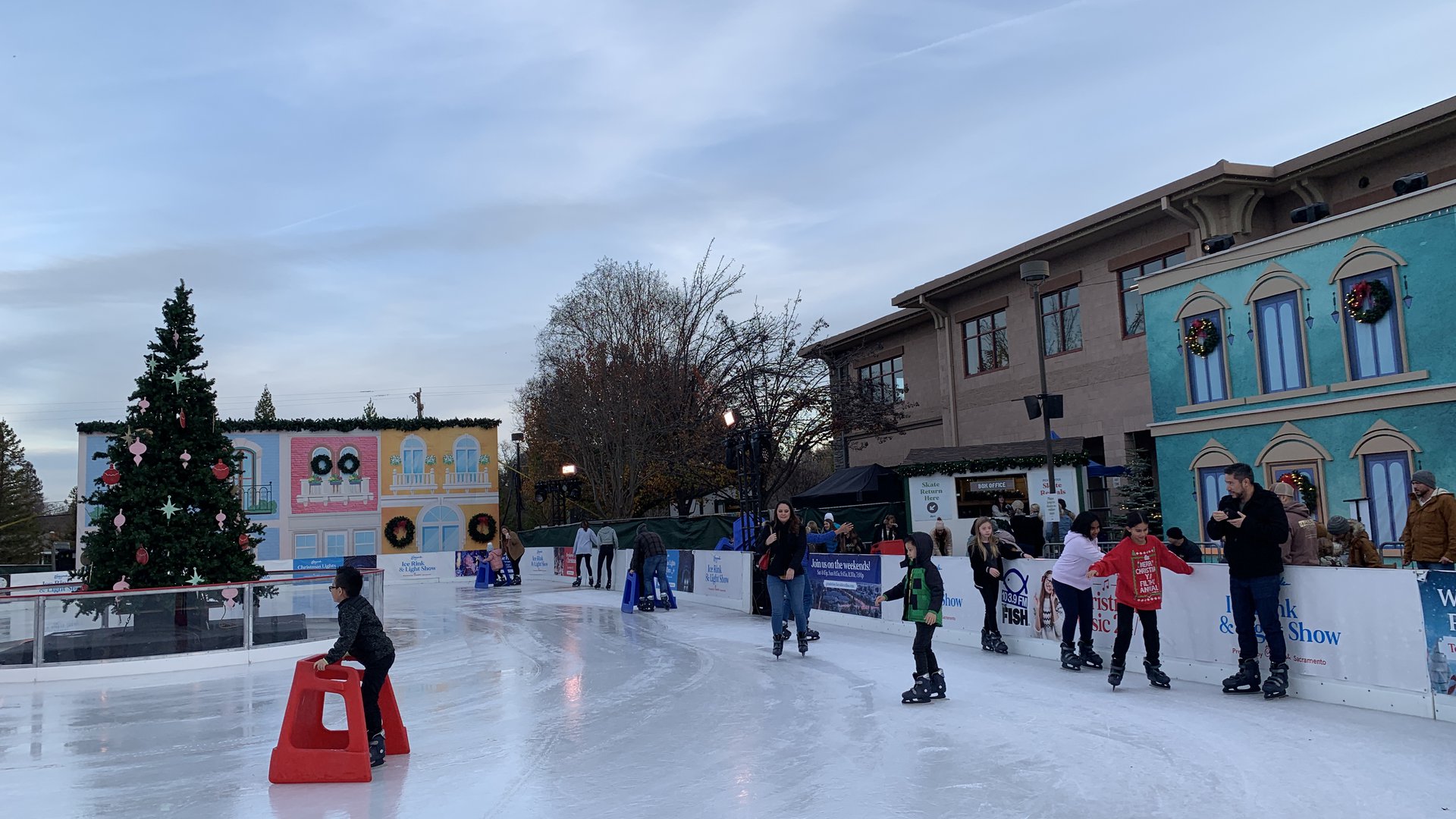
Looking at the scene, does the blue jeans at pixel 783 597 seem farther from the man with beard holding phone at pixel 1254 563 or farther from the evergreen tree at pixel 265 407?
the evergreen tree at pixel 265 407

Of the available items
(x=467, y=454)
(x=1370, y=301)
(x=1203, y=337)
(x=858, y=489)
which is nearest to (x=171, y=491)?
(x=858, y=489)

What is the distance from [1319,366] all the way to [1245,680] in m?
11.2

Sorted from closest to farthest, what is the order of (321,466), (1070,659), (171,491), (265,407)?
(1070,659)
(171,491)
(321,466)
(265,407)

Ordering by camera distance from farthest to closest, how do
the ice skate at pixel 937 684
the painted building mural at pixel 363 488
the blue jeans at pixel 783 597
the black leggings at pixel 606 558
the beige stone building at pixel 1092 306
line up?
the painted building mural at pixel 363 488
the black leggings at pixel 606 558
the beige stone building at pixel 1092 306
the blue jeans at pixel 783 597
the ice skate at pixel 937 684

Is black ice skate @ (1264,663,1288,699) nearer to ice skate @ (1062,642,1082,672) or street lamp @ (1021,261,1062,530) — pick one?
ice skate @ (1062,642,1082,672)

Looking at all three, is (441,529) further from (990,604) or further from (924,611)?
(924,611)

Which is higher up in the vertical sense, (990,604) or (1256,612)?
(1256,612)

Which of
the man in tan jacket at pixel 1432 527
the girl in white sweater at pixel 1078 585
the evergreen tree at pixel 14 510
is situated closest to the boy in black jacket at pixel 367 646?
the girl in white sweater at pixel 1078 585

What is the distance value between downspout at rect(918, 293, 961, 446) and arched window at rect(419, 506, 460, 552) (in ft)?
70.0

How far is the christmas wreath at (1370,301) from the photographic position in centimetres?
1645

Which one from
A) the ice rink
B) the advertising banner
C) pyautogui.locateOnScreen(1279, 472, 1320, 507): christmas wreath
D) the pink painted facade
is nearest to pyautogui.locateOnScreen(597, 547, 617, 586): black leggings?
the advertising banner

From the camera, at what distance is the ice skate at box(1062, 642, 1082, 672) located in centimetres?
1048

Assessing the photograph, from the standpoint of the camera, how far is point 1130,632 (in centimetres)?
920

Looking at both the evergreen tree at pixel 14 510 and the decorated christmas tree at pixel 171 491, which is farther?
the evergreen tree at pixel 14 510
